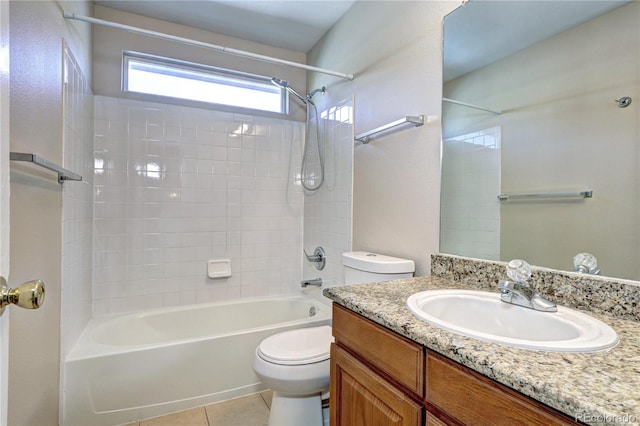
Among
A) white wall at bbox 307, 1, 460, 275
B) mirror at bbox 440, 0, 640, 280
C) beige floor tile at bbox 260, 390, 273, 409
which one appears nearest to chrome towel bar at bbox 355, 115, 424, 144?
white wall at bbox 307, 1, 460, 275

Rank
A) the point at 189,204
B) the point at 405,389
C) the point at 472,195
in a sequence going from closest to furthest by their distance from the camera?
the point at 405,389, the point at 472,195, the point at 189,204

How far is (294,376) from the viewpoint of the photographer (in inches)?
55.1

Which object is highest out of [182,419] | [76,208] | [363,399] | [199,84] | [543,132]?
[199,84]

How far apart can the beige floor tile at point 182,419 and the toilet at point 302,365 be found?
1.60 ft

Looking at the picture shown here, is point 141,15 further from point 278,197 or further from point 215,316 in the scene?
point 215,316

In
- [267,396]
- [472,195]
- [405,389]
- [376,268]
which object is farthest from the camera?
[267,396]

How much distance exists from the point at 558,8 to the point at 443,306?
1.09 meters

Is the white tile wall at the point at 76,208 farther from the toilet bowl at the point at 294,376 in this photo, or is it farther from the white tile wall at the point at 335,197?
the white tile wall at the point at 335,197

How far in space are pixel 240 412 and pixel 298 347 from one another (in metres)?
0.64

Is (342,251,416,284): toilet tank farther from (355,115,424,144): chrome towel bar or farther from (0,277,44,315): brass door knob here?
(0,277,44,315): brass door knob

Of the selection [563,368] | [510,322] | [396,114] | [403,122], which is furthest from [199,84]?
[563,368]

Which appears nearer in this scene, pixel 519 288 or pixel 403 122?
pixel 519 288

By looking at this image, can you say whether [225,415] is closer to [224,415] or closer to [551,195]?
[224,415]

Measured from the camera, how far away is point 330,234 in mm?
2420
